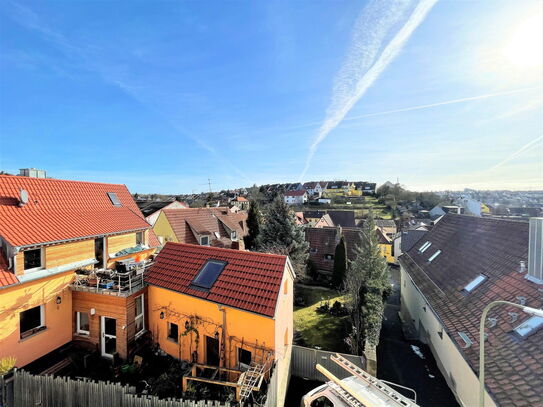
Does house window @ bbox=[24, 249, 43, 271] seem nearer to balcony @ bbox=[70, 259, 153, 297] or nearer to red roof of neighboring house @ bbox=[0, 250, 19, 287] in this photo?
red roof of neighboring house @ bbox=[0, 250, 19, 287]

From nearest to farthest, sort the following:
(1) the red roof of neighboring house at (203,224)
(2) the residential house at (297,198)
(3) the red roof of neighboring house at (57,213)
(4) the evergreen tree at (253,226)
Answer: (3) the red roof of neighboring house at (57,213), (1) the red roof of neighboring house at (203,224), (4) the evergreen tree at (253,226), (2) the residential house at (297,198)

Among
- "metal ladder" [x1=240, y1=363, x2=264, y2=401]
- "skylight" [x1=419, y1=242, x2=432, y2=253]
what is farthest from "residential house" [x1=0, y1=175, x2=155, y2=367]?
"skylight" [x1=419, y1=242, x2=432, y2=253]

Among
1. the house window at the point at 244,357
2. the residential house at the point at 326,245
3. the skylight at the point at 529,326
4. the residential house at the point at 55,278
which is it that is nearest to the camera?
the skylight at the point at 529,326

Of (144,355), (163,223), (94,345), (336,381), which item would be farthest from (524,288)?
(163,223)

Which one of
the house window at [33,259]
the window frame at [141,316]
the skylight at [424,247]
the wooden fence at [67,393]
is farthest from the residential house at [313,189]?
the wooden fence at [67,393]

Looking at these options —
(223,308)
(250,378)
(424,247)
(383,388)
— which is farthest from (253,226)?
(383,388)

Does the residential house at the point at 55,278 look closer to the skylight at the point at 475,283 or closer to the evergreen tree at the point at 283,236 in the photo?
the evergreen tree at the point at 283,236
